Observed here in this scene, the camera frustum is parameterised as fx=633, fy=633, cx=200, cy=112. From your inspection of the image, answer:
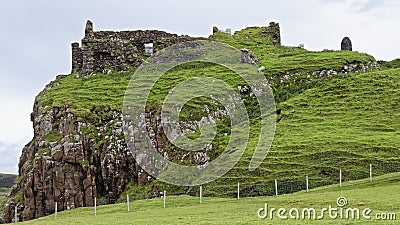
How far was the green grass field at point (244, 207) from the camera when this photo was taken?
2898 centimetres

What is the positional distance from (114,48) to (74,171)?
2811 cm

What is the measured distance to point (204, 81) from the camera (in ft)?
224

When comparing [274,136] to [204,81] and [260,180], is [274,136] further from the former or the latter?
[204,81]

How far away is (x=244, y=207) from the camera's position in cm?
3619

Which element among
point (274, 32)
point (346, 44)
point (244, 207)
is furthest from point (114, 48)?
point (244, 207)

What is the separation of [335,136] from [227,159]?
9.18 metres

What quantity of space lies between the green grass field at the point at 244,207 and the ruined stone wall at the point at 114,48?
3453cm

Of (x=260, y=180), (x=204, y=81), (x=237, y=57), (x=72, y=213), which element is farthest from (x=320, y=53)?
(x=72, y=213)

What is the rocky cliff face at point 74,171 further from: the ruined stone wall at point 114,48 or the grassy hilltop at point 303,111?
the ruined stone wall at point 114,48

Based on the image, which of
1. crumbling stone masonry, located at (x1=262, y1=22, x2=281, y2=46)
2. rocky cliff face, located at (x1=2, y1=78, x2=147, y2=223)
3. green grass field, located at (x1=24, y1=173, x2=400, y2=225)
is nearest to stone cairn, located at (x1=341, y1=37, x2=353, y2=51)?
crumbling stone masonry, located at (x1=262, y1=22, x2=281, y2=46)

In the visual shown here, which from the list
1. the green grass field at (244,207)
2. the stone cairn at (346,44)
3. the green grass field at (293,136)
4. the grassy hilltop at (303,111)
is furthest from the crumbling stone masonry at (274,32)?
the green grass field at (244,207)

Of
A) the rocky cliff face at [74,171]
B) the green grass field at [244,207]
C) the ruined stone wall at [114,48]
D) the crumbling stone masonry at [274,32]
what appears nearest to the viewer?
the green grass field at [244,207]

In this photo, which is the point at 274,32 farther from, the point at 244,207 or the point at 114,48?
the point at 244,207

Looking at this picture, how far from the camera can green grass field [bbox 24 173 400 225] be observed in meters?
29.0
